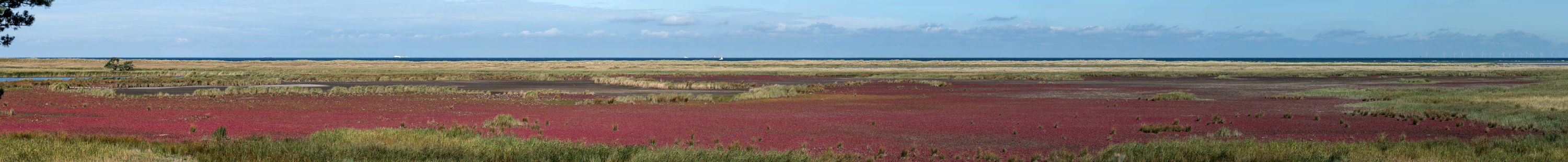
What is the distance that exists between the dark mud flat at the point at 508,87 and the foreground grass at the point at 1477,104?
20.8 m

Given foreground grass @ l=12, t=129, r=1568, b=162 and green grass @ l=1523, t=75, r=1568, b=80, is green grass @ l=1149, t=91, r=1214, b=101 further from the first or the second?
green grass @ l=1523, t=75, r=1568, b=80

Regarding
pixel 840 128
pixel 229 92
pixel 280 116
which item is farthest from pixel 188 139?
pixel 229 92

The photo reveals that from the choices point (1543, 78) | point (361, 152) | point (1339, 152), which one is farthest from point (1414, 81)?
point (361, 152)

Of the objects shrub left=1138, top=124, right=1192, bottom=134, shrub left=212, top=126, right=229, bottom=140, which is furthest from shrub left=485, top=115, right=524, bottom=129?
shrub left=1138, top=124, right=1192, bottom=134

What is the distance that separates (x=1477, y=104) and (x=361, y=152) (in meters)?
25.0

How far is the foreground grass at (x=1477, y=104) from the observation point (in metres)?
17.2

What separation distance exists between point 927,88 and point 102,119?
92.9ft

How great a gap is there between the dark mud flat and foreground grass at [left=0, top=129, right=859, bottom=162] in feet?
70.3

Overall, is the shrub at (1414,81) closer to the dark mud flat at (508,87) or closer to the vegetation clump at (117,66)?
the dark mud flat at (508,87)

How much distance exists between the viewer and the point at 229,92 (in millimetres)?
31625

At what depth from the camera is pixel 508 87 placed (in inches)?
1626

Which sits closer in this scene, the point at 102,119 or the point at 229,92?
the point at 102,119

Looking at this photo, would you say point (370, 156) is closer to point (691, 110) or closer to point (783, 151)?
point (783, 151)

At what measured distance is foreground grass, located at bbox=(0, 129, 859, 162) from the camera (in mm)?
9078
